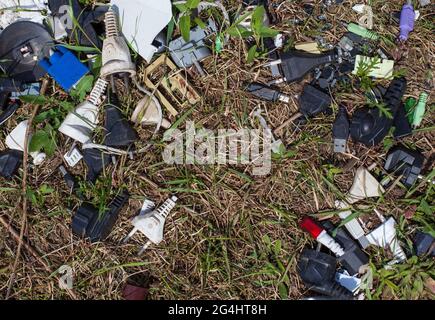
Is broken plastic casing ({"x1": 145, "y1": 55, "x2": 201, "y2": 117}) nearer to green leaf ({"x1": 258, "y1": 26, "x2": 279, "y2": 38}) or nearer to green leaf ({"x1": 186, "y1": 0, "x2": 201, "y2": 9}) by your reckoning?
green leaf ({"x1": 186, "y1": 0, "x2": 201, "y2": 9})

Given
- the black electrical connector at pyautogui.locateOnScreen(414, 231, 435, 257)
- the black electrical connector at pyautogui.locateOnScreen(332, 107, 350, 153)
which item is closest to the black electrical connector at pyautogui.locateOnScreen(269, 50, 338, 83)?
the black electrical connector at pyautogui.locateOnScreen(332, 107, 350, 153)

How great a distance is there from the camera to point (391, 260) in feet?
7.97

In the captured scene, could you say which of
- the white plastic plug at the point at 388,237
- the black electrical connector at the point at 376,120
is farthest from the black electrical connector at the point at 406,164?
the white plastic plug at the point at 388,237

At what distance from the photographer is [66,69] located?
8.18 ft

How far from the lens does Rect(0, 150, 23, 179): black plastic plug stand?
2.50 meters

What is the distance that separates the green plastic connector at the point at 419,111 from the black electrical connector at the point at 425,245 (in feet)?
1.70

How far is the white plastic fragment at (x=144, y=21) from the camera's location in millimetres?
2467

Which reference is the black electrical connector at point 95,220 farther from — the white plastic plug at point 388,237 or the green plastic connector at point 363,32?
the green plastic connector at point 363,32

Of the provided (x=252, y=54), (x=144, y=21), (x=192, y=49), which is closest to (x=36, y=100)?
(x=144, y=21)

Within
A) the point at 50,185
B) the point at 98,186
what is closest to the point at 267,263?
the point at 98,186

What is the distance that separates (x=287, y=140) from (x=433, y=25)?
0.92 metres

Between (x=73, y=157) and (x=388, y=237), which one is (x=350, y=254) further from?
(x=73, y=157)

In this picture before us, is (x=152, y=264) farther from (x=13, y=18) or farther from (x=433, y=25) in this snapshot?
(x=433, y=25)
